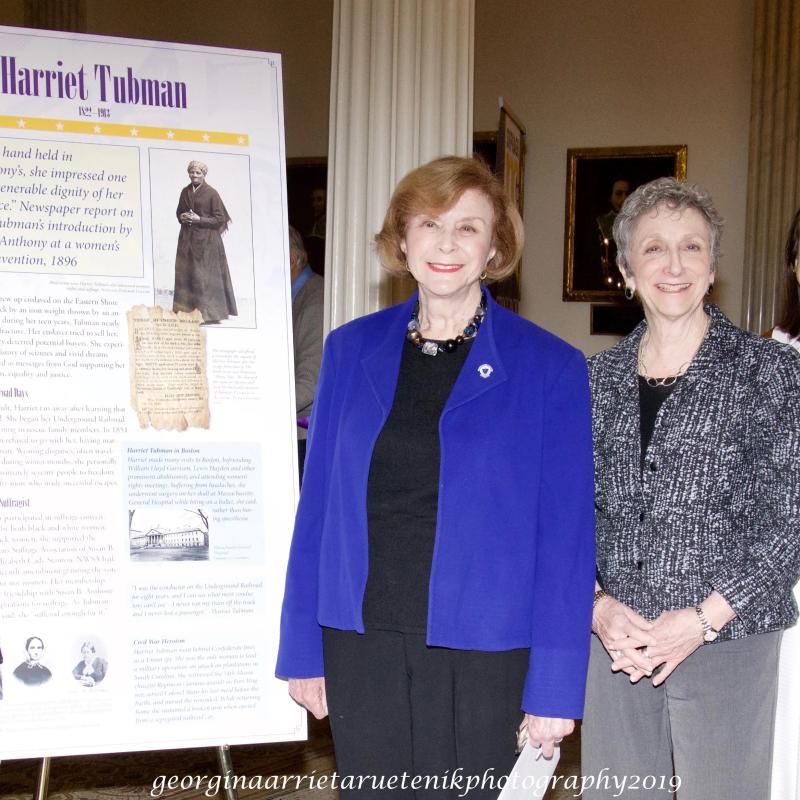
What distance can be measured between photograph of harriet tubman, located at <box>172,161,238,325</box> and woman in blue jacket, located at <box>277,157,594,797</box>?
653 mm

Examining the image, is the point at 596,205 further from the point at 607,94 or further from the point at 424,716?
the point at 424,716

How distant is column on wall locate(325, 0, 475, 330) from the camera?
3.50 metres

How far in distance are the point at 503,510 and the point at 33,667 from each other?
1.30 m

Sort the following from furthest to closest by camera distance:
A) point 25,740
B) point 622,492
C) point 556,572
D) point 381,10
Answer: point 381,10, point 25,740, point 622,492, point 556,572

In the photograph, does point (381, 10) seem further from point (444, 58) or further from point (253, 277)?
point (253, 277)

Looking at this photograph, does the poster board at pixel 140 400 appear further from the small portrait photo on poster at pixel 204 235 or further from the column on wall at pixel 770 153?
the column on wall at pixel 770 153

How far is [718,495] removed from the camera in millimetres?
2127

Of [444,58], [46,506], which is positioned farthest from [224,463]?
[444,58]

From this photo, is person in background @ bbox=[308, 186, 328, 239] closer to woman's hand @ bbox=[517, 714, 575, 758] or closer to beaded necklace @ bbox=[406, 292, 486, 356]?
beaded necklace @ bbox=[406, 292, 486, 356]

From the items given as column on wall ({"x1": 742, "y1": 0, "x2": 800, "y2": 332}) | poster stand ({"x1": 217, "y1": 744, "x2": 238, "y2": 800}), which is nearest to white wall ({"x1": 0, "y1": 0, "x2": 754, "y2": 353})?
column on wall ({"x1": 742, "y1": 0, "x2": 800, "y2": 332})

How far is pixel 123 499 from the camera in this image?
8.28 feet

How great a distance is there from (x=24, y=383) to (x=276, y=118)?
965 mm

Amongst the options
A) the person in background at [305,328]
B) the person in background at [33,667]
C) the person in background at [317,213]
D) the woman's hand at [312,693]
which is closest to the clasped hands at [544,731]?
the woman's hand at [312,693]

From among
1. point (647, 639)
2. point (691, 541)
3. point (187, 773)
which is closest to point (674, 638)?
point (647, 639)
